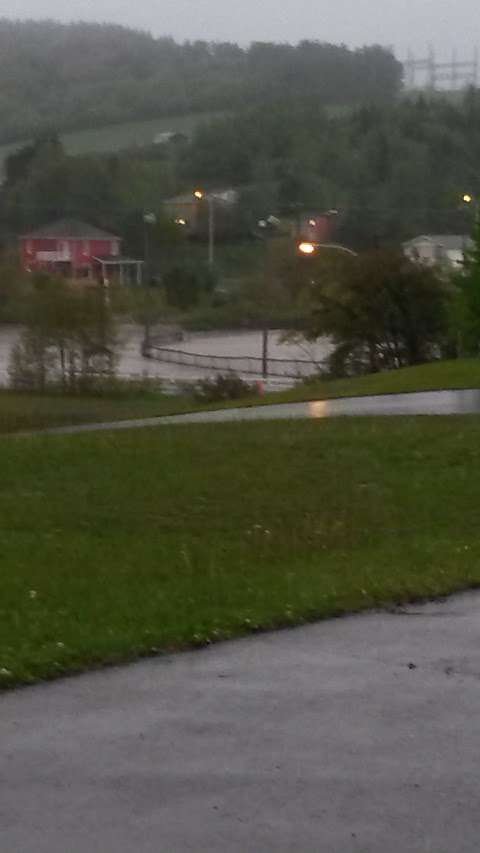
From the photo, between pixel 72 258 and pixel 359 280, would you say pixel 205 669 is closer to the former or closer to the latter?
pixel 359 280

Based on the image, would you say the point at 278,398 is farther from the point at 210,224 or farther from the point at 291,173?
the point at 291,173

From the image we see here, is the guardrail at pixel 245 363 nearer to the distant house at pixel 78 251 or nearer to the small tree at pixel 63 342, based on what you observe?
the small tree at pixel 63 342

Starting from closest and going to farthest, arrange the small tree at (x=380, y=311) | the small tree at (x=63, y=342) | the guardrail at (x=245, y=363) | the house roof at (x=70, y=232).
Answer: the small tree at (x=380, y=311) → the small tree at (x=63, y=342) → the guardrail at (x=245, y=363) → the house roof at (x=70, y=232)

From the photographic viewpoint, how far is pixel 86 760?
18.8 ft

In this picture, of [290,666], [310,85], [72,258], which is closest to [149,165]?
[72,258]

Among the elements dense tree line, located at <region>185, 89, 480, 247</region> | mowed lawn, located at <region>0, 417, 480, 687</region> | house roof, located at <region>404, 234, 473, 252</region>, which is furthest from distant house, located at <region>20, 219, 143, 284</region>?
mowed lawn, located at <region>0, 417, 480, 687</region>

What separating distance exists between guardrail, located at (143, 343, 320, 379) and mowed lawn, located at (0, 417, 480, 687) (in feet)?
119

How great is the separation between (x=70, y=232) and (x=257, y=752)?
75.2 meters

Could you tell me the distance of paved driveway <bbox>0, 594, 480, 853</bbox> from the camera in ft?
16.3

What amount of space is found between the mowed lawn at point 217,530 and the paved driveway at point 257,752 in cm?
51

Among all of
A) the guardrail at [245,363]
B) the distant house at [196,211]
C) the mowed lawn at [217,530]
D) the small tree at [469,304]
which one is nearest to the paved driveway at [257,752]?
the mowed lawn at [217,530]

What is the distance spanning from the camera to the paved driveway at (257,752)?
4.98 meters

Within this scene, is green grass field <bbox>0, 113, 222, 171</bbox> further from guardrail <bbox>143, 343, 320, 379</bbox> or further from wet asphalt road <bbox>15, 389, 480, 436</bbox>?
wet asphalt road <bbox>15, 389, 480, 436</bbox>

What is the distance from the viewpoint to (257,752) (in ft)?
19.1
